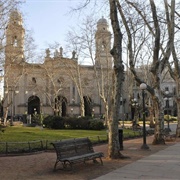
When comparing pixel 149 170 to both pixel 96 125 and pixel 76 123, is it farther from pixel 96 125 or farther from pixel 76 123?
pixel 76 123

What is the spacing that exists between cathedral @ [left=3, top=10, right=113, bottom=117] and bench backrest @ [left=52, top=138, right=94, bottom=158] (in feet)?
57.9

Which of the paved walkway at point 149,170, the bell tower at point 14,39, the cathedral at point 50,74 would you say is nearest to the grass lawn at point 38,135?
the cathedral at point 50,74

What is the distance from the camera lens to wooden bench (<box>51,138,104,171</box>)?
9797 mm

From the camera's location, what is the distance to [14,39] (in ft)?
110

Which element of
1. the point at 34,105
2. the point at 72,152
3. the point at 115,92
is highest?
the point at 34,105

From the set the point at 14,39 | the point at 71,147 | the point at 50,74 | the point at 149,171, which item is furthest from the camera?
the point at 50,74

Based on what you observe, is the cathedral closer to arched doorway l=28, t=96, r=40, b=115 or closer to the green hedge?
arched doorway l=28, t=96, r=40, b=115

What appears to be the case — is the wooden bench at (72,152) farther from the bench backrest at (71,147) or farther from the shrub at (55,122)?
the shrub at (55,122)

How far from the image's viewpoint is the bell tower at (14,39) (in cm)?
2965

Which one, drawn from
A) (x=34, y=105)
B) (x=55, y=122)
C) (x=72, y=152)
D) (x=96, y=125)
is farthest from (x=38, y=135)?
(x=34, y=105)

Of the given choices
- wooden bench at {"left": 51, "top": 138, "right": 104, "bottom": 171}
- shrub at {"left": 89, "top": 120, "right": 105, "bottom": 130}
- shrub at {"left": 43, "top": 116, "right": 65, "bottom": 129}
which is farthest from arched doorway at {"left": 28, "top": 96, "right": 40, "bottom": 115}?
wooden bench at {"left": 51, "top": 138, "right": 104, "bottom": 171}

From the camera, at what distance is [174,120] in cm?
7175

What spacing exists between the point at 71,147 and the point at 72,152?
182 mm

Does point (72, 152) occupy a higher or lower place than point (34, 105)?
lower
